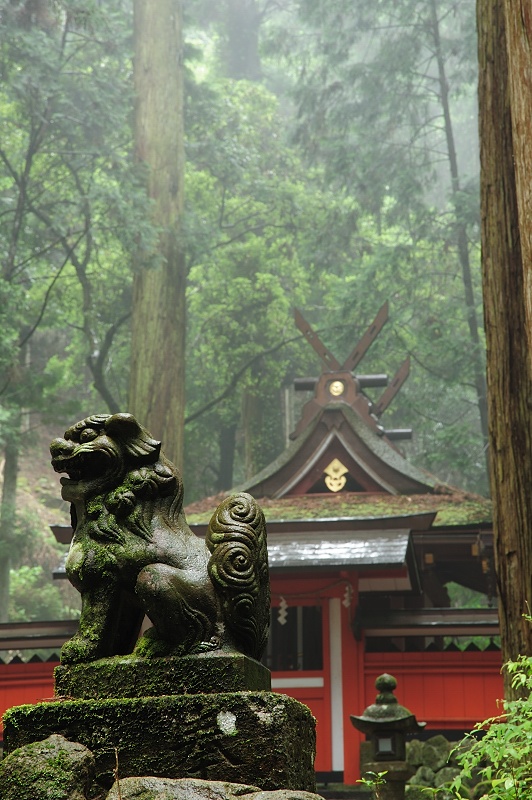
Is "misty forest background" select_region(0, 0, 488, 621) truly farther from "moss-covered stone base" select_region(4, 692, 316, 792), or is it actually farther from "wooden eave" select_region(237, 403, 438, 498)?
"moss-covered stone base" select_region(4, 692, 316, 792)

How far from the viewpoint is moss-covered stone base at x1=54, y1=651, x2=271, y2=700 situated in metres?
3.00

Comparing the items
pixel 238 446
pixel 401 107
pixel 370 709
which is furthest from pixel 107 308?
pixel 370 709

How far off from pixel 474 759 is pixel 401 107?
976 inches

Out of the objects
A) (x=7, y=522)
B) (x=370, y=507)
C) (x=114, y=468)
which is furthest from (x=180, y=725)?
(x=7, y=522)

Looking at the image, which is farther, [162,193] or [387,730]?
[162,193]

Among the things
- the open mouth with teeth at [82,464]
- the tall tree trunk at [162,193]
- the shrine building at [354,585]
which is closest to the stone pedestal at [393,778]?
the shrine building at [354,585]

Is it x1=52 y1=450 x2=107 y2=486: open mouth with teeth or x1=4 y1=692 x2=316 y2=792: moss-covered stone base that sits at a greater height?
x1=52 y1=450 x2=107 y2=486: open mouth with teeth

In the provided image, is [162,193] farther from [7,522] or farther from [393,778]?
[393,778]

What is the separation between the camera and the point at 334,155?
25.4 meters

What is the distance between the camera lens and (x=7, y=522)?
21.4 meters

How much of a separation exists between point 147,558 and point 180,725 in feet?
1.88

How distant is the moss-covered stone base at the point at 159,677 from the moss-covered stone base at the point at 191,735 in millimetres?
88

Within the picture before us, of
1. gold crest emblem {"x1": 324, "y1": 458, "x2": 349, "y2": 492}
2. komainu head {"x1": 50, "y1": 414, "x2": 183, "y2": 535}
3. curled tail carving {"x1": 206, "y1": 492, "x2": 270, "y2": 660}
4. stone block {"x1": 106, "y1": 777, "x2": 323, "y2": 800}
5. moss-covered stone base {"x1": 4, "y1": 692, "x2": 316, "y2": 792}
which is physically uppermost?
gold crest emblem {"x1": 324, "y1": 458, "x2": 349, "y2": 492}

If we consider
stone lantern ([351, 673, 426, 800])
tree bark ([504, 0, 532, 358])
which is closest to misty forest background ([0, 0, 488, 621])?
stone lantern ([351, 673, 426, 800])
